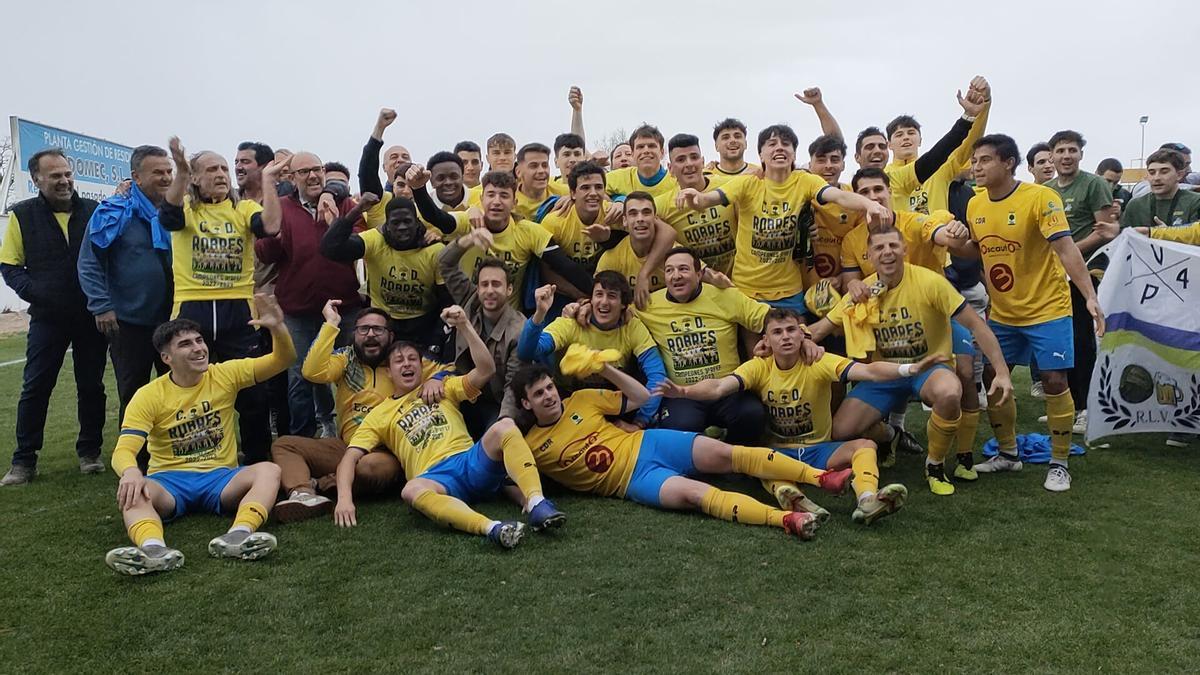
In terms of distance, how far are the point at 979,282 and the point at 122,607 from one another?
6.21m

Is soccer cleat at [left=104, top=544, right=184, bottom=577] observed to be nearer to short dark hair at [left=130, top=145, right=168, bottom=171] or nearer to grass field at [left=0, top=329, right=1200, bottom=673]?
grass field at [left=0, top=329, right=1200, bottom=673]

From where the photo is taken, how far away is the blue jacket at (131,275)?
17.9 feet

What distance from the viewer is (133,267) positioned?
548 cm

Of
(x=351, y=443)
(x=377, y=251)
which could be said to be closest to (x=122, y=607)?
(x=351, y=443)

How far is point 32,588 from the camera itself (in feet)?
12.6

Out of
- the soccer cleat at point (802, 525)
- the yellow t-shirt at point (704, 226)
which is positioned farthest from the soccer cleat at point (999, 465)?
the yellow t-shirt at point (704, 226)

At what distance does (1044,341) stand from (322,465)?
459cm

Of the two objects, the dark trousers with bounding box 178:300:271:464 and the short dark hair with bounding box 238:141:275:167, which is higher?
the short dark hair with bounding box 238:141:275:167

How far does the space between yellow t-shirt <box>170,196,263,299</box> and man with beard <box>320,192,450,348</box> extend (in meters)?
0.53

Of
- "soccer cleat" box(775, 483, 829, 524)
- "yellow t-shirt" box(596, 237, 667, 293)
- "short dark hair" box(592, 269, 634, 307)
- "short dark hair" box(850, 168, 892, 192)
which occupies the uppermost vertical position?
"short dark hair" box(850, 168, 892, 192)

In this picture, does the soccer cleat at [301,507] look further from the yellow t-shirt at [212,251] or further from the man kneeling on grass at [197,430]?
the yellow t-shirt at [212,251]

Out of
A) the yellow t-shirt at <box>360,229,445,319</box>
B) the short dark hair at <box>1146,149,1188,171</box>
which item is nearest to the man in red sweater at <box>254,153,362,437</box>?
the yellow t-shirt at <box>360,229,445,319</box>

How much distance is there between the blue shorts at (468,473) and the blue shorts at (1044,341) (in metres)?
3.28

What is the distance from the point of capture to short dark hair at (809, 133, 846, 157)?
628cm
